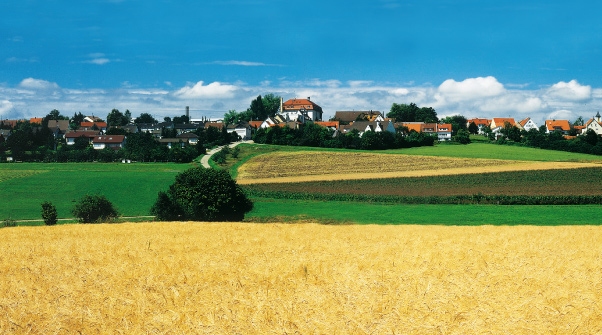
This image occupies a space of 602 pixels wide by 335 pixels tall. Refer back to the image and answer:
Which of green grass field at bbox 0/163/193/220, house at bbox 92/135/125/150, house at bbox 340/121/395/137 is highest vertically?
house at bbox 340/121/395/137

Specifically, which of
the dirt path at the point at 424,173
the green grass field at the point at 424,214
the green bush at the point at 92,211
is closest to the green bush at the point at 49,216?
the green bush at the point at 92,211

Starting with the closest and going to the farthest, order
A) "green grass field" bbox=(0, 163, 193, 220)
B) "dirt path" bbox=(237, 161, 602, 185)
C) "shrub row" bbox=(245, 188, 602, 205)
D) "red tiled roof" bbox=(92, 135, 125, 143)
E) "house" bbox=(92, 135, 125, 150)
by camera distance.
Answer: "shrub row" bbox=(245, 188, 602, 205) < "green grass field" bbox=(0, 163, 193, 220) < "dirt path" bbox=(237, 161, 602, 185) < "house" bbox=(92, 135, 125, 150) < "red tiled roof" bbox=(92, 135, 125, 143)

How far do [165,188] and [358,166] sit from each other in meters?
34.8

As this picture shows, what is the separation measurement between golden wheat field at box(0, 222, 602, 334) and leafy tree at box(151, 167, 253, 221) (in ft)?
98.3

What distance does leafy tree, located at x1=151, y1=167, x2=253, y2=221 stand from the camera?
162 ft

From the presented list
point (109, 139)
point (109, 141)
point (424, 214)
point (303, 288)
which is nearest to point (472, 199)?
point (424, 214)

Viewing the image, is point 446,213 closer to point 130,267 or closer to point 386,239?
point 386,239

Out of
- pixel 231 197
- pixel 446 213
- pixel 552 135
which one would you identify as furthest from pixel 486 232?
pixel 552 135

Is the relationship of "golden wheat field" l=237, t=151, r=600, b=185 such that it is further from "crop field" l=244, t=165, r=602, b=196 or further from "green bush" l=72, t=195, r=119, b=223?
"green bush" l=72, t=195, r=119, b=223

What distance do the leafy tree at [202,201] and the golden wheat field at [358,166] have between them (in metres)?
26.4

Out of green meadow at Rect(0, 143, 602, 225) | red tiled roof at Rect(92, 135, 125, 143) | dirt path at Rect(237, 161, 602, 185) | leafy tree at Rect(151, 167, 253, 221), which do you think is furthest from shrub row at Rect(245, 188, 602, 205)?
red tiled roof at Rect(92, 135, 125, 143)

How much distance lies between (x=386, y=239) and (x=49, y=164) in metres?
105

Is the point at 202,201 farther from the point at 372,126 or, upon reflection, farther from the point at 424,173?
the point at 372,126

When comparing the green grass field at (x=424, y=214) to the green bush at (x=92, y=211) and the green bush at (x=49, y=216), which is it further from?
the green bush at (x=49, y=216)
